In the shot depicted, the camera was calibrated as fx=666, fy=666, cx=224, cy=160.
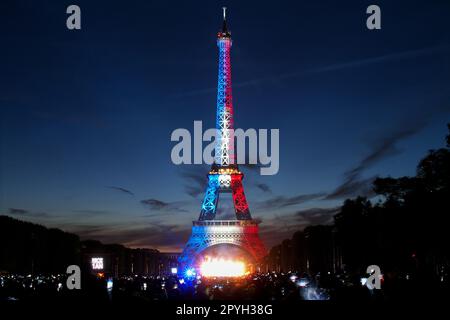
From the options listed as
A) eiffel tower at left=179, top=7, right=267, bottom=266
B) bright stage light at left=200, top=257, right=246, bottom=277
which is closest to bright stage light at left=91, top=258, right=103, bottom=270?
bright stage light at left=200, top=257, right=246, bottom=277

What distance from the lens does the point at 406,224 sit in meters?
52.0

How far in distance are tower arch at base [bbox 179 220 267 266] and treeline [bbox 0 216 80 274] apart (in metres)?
23.3

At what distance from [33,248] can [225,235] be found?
42.0 m

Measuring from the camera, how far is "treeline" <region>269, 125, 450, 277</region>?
46.8 meters

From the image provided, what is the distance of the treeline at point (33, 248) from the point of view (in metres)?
90.2

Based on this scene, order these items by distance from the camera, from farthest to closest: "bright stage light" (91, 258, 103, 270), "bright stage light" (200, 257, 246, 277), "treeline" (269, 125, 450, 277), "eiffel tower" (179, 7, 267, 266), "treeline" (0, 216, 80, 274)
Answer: "eiffel tower" (179, 7, 267, 266) < "bright stage light" (200, 257, 246, 277) < "treeline" (0, 216, 80, 274) < "bright stage light" (91, 258, 103, 270) < "treeline" (269, 125, 450, 277)

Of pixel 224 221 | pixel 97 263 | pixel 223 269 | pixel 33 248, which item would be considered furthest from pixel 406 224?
pixel 224 221

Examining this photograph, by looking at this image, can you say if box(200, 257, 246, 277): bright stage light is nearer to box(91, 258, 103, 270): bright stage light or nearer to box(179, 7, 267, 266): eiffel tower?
box(179, 7, 267, 266): eiffel tower

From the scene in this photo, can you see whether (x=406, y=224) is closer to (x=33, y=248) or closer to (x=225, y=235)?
(x=33, y=248)

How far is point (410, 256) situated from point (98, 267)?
31034 mm

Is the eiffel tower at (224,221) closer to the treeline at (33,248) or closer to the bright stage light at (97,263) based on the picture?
the treeline at (33,248)

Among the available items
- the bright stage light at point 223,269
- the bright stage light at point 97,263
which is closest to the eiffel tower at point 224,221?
the bright stage light at point 223,269
